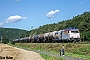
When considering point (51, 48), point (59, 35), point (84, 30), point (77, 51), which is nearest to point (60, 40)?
point (59, 35)

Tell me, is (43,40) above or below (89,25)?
below

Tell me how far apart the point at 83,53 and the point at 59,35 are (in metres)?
25.4

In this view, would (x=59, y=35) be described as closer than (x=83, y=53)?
No

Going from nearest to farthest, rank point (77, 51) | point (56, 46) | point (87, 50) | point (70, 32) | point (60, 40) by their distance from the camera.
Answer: point (87, 50) < point (77, 51) < point (56, 46) < point (70, 32) < point (60, 40)

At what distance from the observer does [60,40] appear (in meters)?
59.2

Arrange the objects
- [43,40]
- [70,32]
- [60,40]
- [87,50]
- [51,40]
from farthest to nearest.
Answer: [43,40]
[51,40]
[60,40]
[70,32]
[87,50]

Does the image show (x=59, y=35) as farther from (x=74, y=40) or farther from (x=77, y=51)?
(x=77, y=51)

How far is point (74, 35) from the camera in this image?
52.9 metres

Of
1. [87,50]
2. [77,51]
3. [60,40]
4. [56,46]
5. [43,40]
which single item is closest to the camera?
[87,50]

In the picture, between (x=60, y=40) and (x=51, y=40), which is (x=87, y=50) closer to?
(x=60, y=40)

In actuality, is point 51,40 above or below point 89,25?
below

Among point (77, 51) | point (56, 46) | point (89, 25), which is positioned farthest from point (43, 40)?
point (77, 51)

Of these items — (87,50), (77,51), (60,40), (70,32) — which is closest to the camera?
(87,50)

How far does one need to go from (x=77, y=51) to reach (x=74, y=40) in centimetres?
1545
